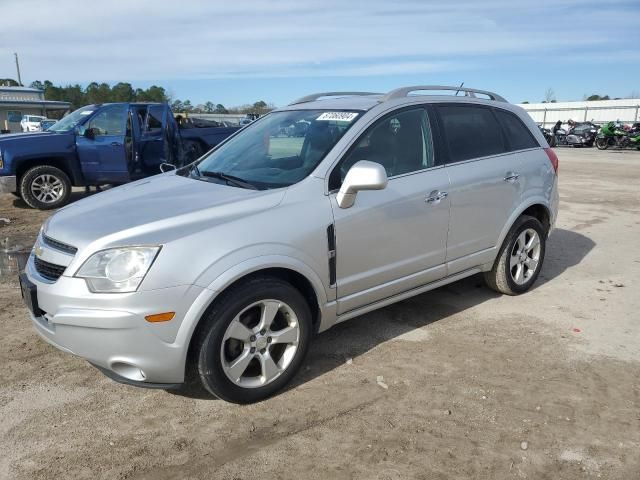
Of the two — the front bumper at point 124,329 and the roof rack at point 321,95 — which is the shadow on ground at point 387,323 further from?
the roof rack at point 321,95

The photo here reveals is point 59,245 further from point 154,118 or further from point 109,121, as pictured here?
point 154,118

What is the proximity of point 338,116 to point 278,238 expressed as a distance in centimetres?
119

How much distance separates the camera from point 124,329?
107 inches

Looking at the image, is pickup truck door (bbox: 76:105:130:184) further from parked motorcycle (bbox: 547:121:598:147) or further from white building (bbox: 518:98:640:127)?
white building (bbox: 518:98:640:127)

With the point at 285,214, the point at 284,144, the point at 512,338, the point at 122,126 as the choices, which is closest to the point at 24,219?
the point at 122,126

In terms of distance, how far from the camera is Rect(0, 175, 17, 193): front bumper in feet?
28.5

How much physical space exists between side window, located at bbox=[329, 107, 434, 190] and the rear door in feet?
0.63

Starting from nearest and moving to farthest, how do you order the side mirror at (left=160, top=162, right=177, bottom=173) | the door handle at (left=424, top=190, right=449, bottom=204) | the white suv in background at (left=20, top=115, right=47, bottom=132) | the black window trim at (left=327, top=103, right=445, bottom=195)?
1. the black window trim at (left=327, top=103, right=445, bottom=195)
2. the door handle at (left=424, top=190, right=449, bottom=204)
3. the side mirror at (left=160, top=162, right=177, bottom=173)
4. the white suv in background at (left=20, top=115, right=47, bottom=132)

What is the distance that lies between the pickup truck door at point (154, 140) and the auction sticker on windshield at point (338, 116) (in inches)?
261

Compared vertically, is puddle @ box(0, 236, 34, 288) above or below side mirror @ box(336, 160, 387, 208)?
below

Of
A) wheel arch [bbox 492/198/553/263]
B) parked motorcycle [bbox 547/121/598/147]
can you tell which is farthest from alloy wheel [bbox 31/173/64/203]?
parked motorcycle [bbox 547/121/598/147]

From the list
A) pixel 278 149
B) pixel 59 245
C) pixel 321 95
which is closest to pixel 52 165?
pixel 321 95

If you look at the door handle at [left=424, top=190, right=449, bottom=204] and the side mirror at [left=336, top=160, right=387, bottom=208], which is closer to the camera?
the side mirror at [left=336, top=160, right=387, bottom=208]

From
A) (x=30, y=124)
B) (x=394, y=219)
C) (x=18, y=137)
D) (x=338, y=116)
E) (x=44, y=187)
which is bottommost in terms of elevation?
(x=44, y=187)
